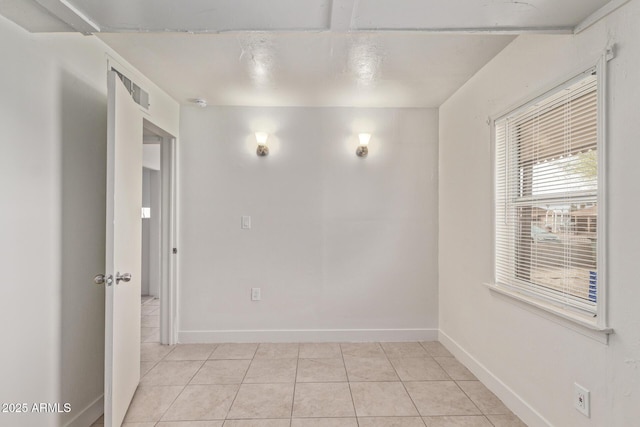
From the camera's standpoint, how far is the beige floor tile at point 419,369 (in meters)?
2.55

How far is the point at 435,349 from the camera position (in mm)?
3092

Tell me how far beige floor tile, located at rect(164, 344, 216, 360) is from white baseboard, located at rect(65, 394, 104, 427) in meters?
0.84

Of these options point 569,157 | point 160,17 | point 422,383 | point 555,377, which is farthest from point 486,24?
point 422,383

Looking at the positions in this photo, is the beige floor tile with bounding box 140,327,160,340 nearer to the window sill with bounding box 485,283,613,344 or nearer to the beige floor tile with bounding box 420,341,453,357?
the beige floor tile with bounding box 420,341,453,357

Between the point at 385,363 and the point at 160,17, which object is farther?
the point at 385,363

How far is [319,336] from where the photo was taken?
3.28m

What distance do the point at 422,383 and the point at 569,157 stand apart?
6.01 ft

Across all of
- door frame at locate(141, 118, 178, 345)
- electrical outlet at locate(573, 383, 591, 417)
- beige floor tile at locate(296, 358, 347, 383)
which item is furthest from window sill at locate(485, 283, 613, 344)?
door frame at locate(141, 118, 178, 345)

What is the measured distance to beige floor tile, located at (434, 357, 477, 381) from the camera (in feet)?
8.34

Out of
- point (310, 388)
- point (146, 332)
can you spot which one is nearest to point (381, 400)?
point (310, 388)

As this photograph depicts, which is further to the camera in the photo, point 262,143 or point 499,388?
point 262,143

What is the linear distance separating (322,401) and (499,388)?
1218 millimetres

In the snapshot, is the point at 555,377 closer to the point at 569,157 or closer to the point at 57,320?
the point at 569,157

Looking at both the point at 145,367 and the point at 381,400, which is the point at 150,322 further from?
the point at 381,400
